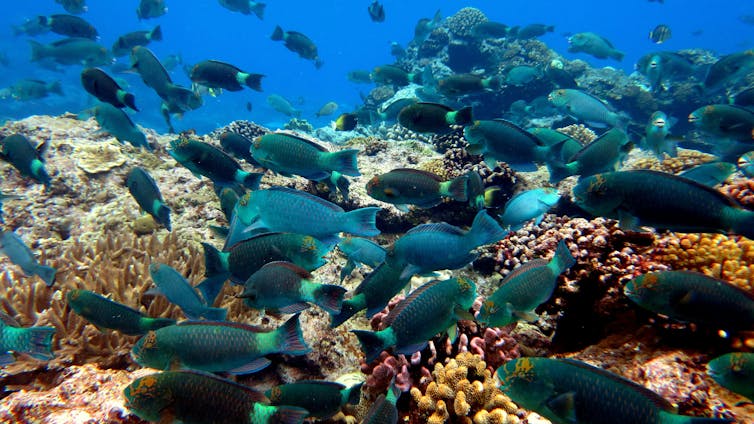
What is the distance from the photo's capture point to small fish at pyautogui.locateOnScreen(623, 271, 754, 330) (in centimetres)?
224

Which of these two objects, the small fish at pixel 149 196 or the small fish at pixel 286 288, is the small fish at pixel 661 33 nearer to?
the small fish at pixel 286 288

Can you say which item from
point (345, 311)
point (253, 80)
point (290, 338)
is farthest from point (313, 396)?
point (253, 80)

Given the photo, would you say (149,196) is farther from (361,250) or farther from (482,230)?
(482,230)

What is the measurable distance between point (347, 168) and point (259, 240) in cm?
119

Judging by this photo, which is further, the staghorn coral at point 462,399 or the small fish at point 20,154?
the small fish at point 20,154

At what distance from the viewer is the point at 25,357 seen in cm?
338

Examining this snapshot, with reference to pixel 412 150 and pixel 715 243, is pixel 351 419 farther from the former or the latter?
pixel 412 150

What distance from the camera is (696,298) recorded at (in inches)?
89.0

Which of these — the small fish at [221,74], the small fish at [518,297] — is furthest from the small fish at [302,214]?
the small fish at [221,74]

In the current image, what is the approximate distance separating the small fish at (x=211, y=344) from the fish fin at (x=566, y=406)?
4.64 feet

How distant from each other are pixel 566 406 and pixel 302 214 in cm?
216

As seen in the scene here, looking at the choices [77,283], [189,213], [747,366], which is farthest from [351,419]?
[189,213]

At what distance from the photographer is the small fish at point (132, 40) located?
374 inches

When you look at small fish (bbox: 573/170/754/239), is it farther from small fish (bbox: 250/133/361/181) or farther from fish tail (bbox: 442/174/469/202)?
small fish (bbox: 250/133/361/181)
